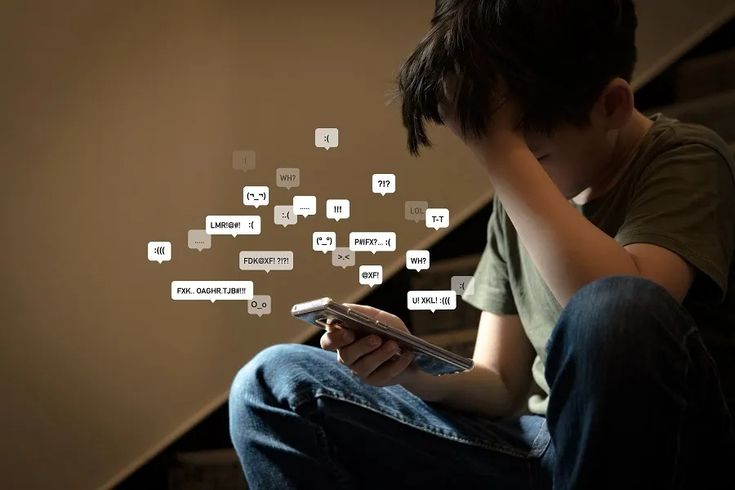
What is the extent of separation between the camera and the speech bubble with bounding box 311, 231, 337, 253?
1.48m

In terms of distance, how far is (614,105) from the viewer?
922 mm

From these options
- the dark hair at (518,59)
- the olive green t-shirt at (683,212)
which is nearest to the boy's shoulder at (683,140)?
the olive green t-shirt at (683,212)

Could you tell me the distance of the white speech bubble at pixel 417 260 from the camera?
148cm

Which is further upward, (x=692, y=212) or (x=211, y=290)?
(x=692, y=212)

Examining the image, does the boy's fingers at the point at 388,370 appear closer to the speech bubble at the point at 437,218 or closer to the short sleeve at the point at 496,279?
the short sleeve at the point at 496,279

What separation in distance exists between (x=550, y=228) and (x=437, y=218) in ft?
2.35

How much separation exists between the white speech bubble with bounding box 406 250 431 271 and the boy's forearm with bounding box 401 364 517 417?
16.3 inches

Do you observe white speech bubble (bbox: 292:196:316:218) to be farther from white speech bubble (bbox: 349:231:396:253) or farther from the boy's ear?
the boy's ear

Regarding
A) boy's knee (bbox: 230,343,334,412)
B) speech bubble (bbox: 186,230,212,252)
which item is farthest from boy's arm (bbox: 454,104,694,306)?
speech bubble (bbox: 186,230,212,252)

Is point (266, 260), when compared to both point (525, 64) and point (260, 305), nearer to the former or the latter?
point (260, 305)

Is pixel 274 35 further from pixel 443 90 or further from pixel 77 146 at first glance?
pixel 443 90

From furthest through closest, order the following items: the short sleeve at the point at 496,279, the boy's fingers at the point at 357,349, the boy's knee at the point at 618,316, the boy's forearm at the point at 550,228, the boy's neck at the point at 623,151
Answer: the short sleeve at the point at 496,279 → the boy's neck at the point at 623,151 → the boy's fingers at the point at 357,349 → the boy's forearm at the point at 550,228 → the boy's knee at the point at 618,316

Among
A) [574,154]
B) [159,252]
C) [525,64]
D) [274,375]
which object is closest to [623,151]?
[574,154]

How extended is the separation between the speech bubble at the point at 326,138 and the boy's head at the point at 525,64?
58 centimetres
